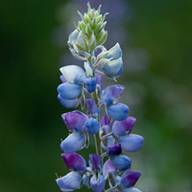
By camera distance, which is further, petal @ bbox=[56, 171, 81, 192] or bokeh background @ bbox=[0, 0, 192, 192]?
bokeh background @ bbox=[0, 0, 192, 192]

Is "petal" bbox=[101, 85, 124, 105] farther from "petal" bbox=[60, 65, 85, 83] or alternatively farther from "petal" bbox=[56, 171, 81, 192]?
"petal" bbox=[56, 171, 81, 192]

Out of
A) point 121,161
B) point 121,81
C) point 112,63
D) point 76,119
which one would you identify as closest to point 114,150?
point 121,161

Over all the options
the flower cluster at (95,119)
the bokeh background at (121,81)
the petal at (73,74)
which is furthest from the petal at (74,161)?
the bokeh background at (121,81)

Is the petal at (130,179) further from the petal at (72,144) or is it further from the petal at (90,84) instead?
the petal at (90,84)

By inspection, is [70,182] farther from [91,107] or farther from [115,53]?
[115,53]

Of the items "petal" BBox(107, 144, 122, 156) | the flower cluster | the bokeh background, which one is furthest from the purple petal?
the bokeh background
